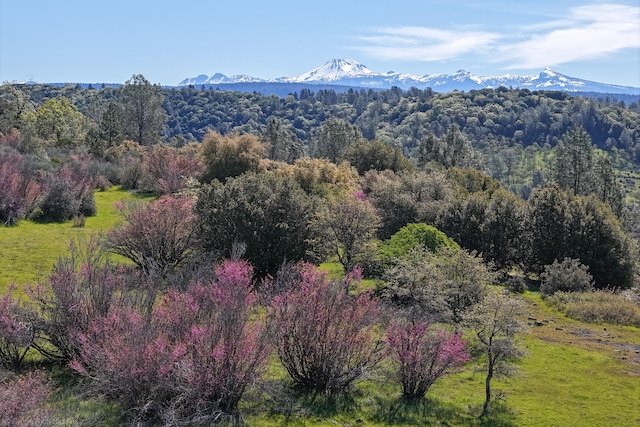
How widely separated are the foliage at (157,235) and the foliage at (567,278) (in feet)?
79.1

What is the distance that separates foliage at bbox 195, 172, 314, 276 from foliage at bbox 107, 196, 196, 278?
90 cm

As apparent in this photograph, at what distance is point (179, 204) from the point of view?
28266mm

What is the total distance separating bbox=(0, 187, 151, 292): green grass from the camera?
24.5 metres

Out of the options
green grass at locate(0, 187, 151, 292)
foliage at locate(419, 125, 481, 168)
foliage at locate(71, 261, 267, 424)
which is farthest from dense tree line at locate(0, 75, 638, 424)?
foliage at locate(419, 125, 481, 168)

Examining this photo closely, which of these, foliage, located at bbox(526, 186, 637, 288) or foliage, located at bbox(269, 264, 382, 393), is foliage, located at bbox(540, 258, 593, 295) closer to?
foliage, located at bbox(526, 186, 637, 288)

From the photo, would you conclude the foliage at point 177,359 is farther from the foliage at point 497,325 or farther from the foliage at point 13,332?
the foliage at point 497,325

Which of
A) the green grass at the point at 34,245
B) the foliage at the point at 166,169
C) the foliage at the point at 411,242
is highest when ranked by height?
the foliage at the point at 166,169

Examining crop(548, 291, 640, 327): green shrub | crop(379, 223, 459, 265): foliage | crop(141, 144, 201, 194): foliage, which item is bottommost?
crop(548, 291, 640, 327): green shrub

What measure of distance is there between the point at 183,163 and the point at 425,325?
131ft

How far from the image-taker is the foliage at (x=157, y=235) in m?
26.2

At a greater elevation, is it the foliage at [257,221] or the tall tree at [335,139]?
the tall tree at [335,139]

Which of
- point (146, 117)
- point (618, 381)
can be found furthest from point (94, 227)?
point (146, 117)

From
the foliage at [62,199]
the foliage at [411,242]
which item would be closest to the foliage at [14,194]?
the foliage at [62,199]

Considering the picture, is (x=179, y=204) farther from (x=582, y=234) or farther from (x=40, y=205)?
(x=582, y=234)
